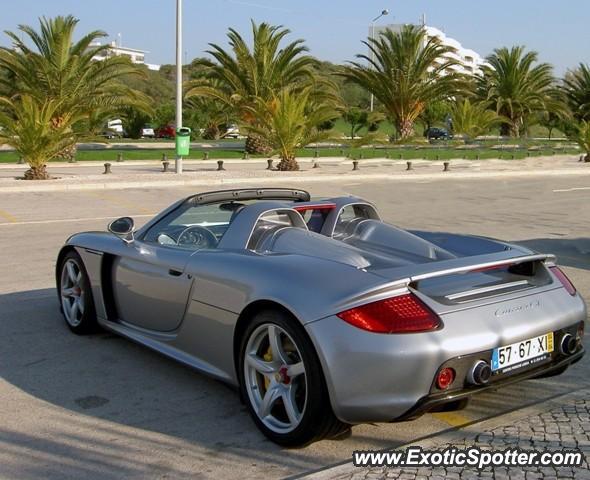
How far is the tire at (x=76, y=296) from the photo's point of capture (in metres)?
5.71

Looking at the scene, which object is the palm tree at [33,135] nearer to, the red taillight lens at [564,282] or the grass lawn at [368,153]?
the grass lawn at [368,153]

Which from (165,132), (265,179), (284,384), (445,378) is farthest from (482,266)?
(165,132)

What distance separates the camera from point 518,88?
45.4 metres

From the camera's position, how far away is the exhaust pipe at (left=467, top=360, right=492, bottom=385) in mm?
3598

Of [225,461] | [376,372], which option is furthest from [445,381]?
[225,461]

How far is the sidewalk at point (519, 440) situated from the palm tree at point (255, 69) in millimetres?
26194

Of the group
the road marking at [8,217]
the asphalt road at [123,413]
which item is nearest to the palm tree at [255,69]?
the road marking at [8,217]

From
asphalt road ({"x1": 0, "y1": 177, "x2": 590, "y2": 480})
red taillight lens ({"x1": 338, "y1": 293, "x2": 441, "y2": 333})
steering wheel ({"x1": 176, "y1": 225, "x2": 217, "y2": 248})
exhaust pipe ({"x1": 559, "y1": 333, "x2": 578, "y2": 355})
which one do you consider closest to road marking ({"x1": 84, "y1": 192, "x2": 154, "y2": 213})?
asphalt road ({"x1": 0, "y1": 177, "x2": 590, "y2": 480})

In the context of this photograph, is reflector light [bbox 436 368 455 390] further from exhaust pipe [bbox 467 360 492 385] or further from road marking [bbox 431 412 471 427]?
road marking [bbox 431 412 471 427]

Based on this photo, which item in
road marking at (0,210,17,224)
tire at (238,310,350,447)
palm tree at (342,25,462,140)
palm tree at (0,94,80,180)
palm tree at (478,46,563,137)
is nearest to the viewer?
tire at (238,310,350,447)

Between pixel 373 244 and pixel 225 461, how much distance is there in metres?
1.83

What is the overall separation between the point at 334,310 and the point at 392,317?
27 cm

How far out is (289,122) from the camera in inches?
995

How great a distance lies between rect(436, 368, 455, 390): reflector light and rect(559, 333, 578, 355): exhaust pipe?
2.67 feet
